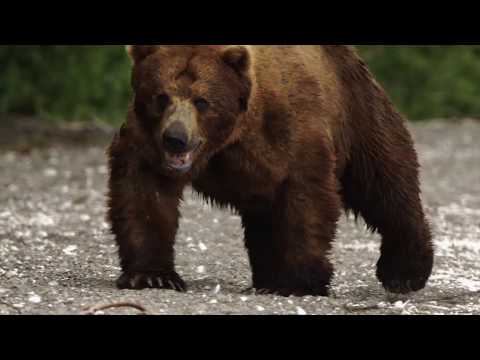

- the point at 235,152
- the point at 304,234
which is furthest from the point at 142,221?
the point at 304,234

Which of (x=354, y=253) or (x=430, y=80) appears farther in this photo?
(x=430, y=80)

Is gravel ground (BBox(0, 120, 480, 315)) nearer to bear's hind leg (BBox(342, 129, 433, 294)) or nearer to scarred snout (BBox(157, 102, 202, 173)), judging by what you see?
bear's hind leg (BBox(342, 129, 433, 294))

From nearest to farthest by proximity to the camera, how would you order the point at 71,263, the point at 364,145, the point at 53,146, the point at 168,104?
1. the point at 168,104
2. the point at 364,145
3. the point at 71,263
4. the point at 53,146

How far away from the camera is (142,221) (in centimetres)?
576

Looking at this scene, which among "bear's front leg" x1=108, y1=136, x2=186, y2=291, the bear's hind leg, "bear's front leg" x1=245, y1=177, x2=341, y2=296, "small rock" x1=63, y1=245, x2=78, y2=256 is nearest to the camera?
"bear's front leg" x1=108, y1=136, x2=186, y2=291

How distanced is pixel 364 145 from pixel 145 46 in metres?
1.52

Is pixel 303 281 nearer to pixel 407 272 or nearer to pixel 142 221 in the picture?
pixel 142 221

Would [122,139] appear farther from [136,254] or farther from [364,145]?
[364,145]

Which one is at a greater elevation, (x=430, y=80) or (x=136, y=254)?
(x=430, y=80)

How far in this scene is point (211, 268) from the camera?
7379mm

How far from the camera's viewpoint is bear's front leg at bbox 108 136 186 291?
573 centimetres

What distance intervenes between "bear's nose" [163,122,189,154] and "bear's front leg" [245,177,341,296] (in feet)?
2.24

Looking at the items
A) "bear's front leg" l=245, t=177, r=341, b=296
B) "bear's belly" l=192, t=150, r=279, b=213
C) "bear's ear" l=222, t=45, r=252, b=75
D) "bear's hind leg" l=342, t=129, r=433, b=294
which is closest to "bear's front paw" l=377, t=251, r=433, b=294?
"bear's hind leg" l=342, t=129, r=433, b=294
